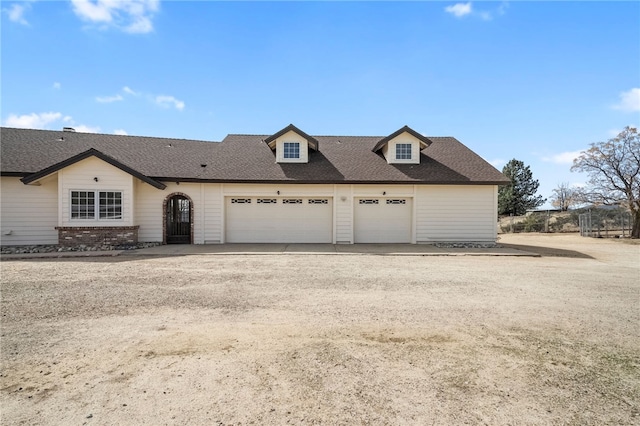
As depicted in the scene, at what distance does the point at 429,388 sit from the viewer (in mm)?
3199

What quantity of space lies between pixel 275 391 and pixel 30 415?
6.84 ft

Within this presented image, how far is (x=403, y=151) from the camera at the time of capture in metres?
17.2

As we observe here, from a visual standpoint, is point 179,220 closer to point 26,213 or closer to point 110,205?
point 110,205

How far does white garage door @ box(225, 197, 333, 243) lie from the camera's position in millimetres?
15664

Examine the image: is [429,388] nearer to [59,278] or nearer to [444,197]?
[59,278]

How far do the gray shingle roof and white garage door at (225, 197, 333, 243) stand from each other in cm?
123

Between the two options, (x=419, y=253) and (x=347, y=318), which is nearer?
(x=347, y=318)

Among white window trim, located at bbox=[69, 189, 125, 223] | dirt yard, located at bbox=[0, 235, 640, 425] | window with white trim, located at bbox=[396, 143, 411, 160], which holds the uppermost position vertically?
window with white trim, located at bbox=[396, 143, 411, 160]

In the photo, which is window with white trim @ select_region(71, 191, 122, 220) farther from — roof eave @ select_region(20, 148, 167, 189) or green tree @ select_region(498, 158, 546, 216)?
green tree @ select_region(498, 158, 546, 216)

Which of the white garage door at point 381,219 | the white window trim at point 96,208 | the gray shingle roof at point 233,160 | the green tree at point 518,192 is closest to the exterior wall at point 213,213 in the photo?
the gray shingle roof at point 233,160

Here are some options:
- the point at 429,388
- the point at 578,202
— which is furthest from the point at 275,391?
the point at 578,202

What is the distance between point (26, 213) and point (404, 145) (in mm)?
17768

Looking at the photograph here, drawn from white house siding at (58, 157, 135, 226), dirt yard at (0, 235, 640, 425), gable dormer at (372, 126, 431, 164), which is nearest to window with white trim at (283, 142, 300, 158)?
gable dormer at (372, 126, 431, 164)

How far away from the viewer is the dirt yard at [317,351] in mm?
2877
